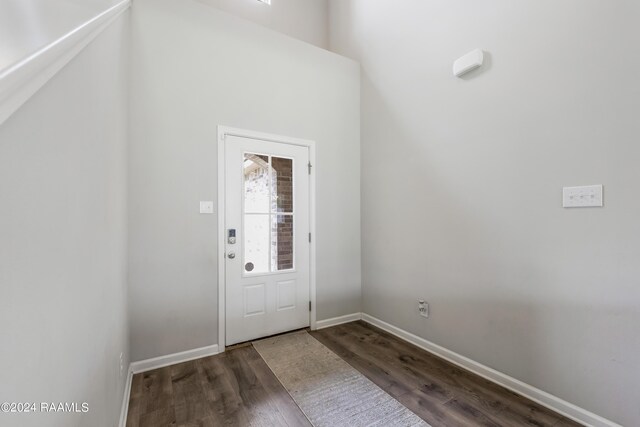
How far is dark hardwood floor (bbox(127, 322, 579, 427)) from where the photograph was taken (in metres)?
1.75

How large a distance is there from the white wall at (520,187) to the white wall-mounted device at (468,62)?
78 millimetres

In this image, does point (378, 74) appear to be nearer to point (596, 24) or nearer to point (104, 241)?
point (596, 24)

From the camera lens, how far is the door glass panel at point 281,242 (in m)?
2.99

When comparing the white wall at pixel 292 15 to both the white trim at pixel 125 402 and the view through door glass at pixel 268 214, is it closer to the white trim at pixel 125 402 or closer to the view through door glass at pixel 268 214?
the view through door glass at pixel 268 214

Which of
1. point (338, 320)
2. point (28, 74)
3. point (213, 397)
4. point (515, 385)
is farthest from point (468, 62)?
point (213, 397)

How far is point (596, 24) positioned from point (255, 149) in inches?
103

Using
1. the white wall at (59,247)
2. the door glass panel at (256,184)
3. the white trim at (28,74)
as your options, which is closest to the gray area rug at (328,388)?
the white wall at (59,247)

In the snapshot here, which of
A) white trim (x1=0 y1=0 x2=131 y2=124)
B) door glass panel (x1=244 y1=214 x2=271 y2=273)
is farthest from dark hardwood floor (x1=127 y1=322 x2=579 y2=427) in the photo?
white trim (x1=0 y1=0 x2=131 y2=124)

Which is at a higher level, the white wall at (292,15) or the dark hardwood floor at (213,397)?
the white wall at (292,15)

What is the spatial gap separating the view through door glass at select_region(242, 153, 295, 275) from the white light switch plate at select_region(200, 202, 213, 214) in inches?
12.8

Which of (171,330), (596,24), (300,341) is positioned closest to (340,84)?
(596,24)

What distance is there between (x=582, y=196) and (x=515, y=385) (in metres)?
1.36

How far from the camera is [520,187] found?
1.98 m

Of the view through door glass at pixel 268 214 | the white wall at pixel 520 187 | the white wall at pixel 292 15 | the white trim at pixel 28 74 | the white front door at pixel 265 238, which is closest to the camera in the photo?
the white trim at pixel 28 74
